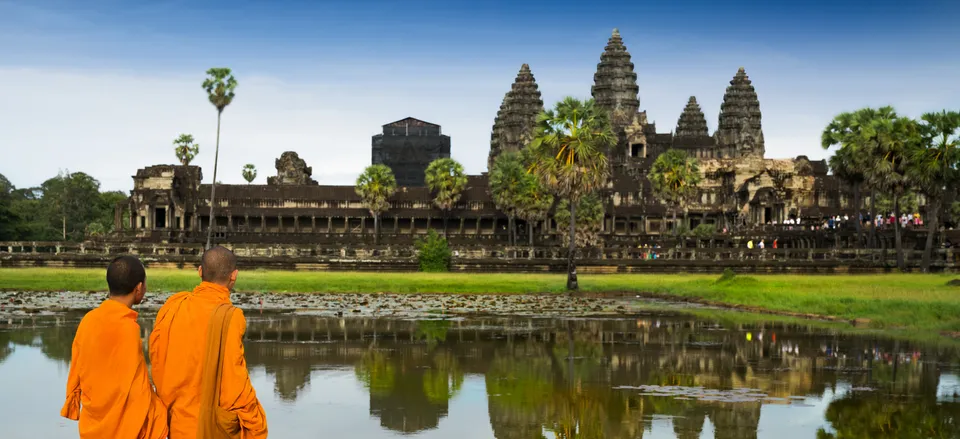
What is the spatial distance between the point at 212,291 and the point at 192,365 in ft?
1.70

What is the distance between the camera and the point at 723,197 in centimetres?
11338

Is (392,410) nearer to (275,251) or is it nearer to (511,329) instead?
(511,329)

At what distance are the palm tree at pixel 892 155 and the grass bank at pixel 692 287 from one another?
810 cm

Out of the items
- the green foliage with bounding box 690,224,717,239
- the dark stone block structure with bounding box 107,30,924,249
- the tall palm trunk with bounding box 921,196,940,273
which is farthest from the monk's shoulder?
the green foliage with bounding box 690,224,717,239

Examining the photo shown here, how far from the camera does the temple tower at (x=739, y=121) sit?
5408 inches

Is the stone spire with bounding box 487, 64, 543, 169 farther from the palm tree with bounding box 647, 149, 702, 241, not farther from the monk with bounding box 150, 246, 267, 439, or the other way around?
the monk with bounding box 150, 246, 267, 439

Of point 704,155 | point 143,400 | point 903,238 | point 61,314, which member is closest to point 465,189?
point 903,238

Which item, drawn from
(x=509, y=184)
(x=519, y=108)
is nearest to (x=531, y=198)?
(x=509, y=184)

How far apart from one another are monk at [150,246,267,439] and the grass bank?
73.1ft

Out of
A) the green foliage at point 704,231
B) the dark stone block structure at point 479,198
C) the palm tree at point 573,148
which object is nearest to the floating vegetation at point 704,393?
the palm tree at point 573,148

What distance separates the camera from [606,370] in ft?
63.8

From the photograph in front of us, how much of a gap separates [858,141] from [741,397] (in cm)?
5134

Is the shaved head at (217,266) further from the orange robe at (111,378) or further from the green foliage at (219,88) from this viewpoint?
the green foliage at (219,88)

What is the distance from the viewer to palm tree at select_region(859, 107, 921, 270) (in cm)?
6004
